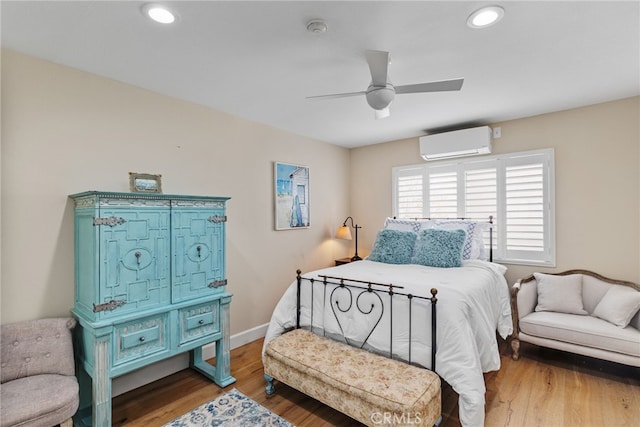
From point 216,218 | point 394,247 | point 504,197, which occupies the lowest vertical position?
point 394,247

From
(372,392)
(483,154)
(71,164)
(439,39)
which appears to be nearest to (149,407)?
(372,392)

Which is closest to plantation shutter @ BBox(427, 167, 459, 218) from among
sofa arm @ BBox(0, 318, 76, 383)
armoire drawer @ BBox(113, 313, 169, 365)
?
armoire drawer @ BBox(113, 313, 169, 365)

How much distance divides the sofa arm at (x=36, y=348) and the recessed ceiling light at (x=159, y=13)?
1992mm

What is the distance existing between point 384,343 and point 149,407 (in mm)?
1813

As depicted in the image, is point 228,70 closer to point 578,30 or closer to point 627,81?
point 578,30

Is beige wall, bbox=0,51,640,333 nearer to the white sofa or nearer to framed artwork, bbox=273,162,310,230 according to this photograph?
framed artwork, bbox=273,162,310,230

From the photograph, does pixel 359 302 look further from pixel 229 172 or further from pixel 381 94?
pixel 229 172

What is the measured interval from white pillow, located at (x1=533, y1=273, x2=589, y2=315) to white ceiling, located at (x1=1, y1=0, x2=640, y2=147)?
1753 millimetres

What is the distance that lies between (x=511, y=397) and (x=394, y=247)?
1.63 m

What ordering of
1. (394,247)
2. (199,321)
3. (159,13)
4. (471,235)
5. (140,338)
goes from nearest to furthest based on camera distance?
(159,13) → (140,338) → (199,321) → (394,247) → (471,235)

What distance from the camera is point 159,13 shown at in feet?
5.54

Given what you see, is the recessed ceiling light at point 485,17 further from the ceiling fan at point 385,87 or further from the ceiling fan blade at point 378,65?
the ceiling fan blade at point 378,65

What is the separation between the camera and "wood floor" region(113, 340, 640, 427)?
7.08 ft

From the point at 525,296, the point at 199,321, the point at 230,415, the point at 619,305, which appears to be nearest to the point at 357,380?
the point at 230,415
